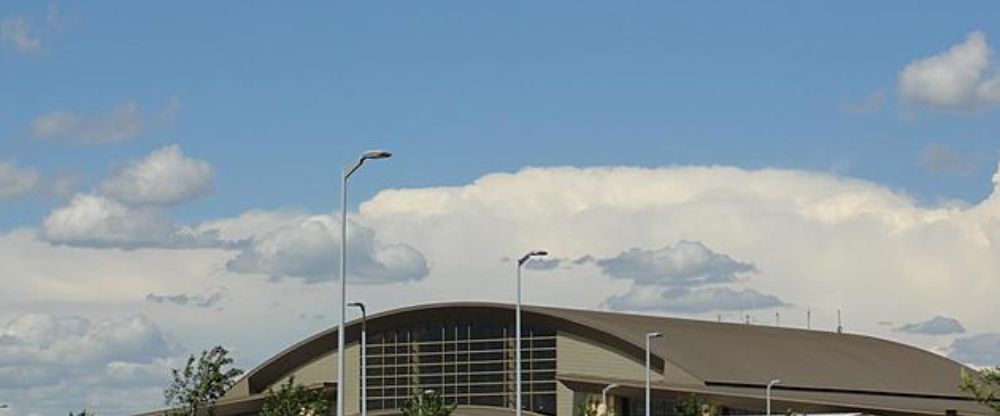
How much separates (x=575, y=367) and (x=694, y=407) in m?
18.1

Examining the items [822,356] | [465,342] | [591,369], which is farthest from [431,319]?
[822,356]

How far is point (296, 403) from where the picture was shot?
117250 millimetres

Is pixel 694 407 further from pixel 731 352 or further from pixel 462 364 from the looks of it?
pixel 462 364

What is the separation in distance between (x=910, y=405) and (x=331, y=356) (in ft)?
146

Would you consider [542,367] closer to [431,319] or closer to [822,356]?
[431,319]

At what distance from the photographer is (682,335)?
152 metres

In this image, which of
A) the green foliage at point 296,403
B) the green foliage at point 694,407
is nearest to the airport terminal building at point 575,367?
the green foliage at point 694,407

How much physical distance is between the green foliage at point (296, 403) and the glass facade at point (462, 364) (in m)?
21.9

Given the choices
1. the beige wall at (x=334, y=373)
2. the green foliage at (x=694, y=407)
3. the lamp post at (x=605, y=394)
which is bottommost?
the green foliage at (x=694, y=407)

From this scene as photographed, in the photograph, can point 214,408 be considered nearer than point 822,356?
Yes

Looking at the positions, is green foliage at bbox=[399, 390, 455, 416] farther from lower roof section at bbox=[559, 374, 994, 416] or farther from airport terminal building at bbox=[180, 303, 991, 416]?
lower roof section at bbox=[559, 374, 994, 416]

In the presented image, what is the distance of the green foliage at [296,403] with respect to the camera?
112450mm

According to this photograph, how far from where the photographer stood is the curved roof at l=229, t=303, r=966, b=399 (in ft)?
469

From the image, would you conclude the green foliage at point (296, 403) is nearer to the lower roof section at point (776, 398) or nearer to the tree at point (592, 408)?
the tree at point (592, 408)
